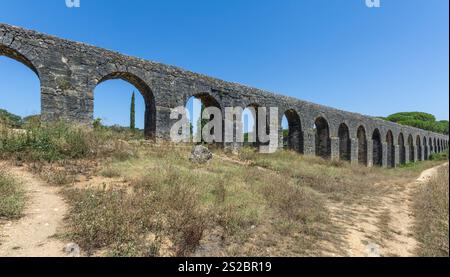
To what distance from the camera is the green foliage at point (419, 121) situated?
46938 mm

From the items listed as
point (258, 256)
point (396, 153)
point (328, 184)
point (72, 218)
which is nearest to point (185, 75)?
point (328, 184)

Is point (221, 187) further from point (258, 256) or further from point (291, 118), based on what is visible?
point (291, 118)

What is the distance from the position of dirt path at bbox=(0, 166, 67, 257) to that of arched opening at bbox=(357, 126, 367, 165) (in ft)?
76.8

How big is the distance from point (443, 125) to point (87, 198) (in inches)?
2599

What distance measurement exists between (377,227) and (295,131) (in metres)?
13.2

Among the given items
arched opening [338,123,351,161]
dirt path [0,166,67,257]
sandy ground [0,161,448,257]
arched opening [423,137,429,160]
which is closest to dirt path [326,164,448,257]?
sandy ground [0,161,448,257]

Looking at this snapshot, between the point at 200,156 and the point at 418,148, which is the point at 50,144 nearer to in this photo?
the point at 200,156

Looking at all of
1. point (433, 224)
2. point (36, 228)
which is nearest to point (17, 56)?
point (36, 228)

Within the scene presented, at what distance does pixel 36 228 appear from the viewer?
3.37 metres

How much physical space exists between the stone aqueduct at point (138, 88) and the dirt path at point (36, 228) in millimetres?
5009

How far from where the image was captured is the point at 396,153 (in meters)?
27.9

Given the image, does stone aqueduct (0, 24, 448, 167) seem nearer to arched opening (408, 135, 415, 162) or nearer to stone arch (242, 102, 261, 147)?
stone arch (242, 102, 261, 147)

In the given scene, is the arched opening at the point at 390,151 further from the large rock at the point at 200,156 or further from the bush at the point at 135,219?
the bush at the point at 135,219

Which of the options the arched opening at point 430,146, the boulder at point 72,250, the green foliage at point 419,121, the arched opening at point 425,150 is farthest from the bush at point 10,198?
the green foliage at point 419,121
